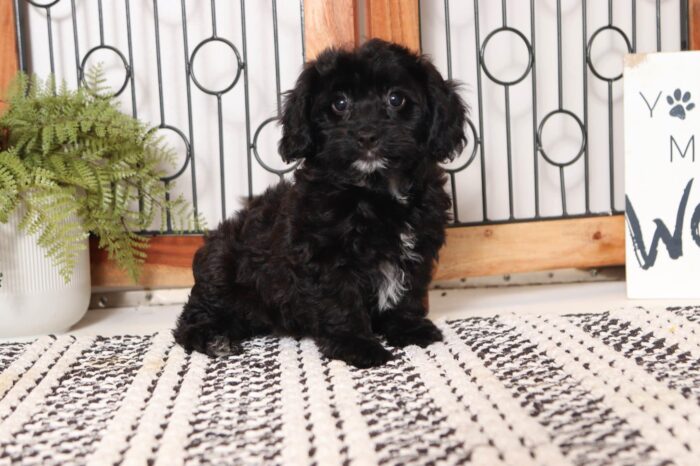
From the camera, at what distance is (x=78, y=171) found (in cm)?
215

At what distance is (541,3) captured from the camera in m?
2.65

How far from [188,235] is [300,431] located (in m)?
1.29

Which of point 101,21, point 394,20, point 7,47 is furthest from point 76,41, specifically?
point 394,20

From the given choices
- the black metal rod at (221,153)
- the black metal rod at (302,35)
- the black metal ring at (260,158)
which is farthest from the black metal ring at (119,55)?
the black metal rod at (302,35)

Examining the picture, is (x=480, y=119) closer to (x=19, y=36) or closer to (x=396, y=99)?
(x=396, y=99)

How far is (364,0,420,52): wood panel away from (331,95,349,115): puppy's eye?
1.85 feet

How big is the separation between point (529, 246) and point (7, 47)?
1822mm

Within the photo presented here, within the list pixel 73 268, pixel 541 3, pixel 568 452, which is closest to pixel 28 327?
pixel 73 268

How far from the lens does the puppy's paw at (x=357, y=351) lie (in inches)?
71.0

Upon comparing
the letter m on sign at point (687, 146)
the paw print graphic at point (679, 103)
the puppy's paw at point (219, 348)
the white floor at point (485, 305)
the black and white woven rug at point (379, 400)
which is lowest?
the white floor at point (485, 305)

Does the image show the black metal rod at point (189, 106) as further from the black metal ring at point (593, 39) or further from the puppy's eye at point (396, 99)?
the black metal ring at point (593, 39)

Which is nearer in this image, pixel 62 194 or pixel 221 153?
pixel 62 194

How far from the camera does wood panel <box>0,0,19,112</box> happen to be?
7.95 ft

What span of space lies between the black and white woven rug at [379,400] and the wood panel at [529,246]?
45 centimetres
